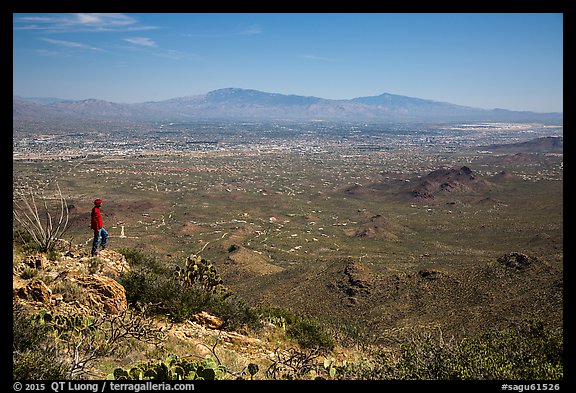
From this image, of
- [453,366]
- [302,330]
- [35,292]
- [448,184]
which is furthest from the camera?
[448,184]

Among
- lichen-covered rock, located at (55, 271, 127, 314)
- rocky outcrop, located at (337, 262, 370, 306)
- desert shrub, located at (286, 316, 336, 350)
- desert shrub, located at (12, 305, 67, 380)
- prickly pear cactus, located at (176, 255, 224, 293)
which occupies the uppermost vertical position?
desert shrub, located at (12, 305, 67, 380)

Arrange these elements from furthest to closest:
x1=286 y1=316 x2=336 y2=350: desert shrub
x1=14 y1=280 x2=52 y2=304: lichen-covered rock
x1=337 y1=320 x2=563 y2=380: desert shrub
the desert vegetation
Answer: x1=286 y1=316 x2=336 y2=350: desert shrub
x1=14 y1=280 x2=52 y2=304: lichen-covered rock
the desert vegetation
x1=337 y1=320 x2=563 y2=380: desert shrub

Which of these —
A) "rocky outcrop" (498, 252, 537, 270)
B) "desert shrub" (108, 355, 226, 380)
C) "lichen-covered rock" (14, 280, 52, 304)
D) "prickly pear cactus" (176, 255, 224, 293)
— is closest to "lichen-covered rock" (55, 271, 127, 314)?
"lichen-covered rock" (14, 280, 52, 304)

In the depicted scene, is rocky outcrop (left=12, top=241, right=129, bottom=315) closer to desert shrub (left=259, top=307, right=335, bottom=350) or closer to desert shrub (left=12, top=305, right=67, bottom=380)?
desert shrub (left=12, top=305, right=67, bottom=380)

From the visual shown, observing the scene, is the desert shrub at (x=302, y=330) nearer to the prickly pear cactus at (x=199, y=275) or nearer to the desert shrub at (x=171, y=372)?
the prickly pear cactus at (x=199, y=275)

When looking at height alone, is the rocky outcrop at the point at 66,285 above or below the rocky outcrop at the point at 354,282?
above

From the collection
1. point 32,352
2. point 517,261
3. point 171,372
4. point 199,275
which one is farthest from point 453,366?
point 517,261

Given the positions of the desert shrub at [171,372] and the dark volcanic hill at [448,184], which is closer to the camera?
the desert shrub at [171,372]

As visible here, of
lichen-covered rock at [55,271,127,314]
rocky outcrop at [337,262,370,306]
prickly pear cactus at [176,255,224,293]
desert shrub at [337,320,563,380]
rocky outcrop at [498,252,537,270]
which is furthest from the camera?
rocky outcrop at [498,252,537,270]

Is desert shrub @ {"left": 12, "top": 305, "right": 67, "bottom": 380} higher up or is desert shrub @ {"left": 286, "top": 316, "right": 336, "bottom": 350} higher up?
desert shrub @ {"left": 12, "top": 305, "right": 67, "bottom": 380}

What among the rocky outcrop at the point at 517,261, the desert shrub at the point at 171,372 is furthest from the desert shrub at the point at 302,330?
the rocky outcrop at the point at 517,261

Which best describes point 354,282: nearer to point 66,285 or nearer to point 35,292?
point 66,285

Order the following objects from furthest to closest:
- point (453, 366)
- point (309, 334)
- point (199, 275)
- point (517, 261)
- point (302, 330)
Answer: point (517, 261) → point (199, 275) → point (302, 330) → point (309, 334) → point (453, 366)
